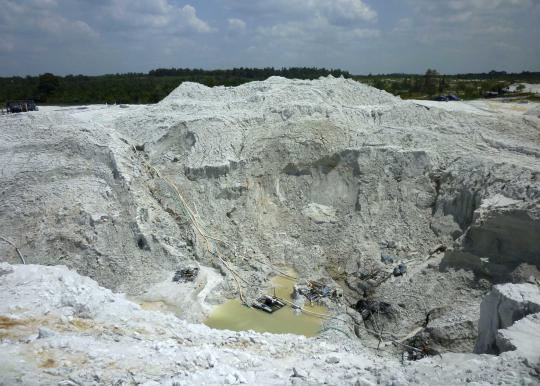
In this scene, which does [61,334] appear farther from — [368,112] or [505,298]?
[368,112]

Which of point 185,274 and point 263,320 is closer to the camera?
point 263,320

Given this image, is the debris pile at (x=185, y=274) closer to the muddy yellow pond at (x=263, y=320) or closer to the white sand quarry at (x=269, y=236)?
the white sand quarry at (x=269, y=236)

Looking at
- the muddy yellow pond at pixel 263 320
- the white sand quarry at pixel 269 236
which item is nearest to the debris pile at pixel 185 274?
the white sand quarry at pixel 269 236

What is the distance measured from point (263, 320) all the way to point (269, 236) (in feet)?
13.8

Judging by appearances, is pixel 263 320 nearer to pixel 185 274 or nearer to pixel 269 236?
pixel 185 274

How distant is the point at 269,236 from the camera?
57.0 ft

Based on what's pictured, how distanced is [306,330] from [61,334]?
7257 millimetres

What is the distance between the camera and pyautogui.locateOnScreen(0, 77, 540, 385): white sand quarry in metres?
8.52

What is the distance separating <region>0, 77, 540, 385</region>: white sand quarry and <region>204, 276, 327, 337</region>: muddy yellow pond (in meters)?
0.40

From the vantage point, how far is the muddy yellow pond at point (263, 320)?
529 inches

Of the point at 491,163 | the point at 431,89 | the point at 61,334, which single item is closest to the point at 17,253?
the point at 61,334

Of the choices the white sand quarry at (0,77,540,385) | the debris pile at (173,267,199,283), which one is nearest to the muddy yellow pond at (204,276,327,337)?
the white sand quarry at (0,77,540,385)

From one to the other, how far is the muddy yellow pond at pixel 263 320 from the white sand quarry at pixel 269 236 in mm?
396

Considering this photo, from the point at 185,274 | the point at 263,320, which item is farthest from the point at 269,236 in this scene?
the point at 263,320
